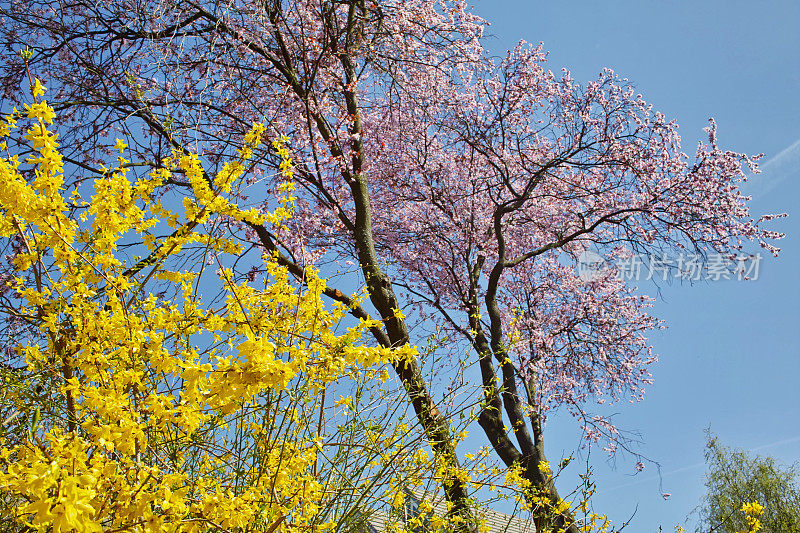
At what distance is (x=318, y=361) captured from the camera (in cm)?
249

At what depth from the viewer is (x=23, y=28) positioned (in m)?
6.03

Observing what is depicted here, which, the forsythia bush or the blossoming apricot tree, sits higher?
the blossoming apricot tree

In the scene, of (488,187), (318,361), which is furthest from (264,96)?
(318,361)

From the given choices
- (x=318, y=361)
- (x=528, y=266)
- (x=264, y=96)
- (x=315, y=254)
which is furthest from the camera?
(x=528, y=266)

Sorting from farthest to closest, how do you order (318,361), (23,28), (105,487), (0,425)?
(23,28) → (0,425) → (318,361) → (105,487)

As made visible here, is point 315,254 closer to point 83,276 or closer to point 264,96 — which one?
point 264,96

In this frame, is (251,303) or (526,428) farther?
(526,428)

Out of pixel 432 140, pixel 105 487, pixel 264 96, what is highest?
pixel 432 140

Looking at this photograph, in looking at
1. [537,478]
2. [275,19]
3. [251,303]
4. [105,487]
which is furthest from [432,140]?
[105,487]

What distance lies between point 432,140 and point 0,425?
7477mm

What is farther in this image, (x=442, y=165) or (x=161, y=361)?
(x=442, y=165)

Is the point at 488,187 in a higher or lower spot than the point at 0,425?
higher

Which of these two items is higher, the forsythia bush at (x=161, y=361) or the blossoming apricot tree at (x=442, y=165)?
the blossoming apricot tree at (x=442, y=165)

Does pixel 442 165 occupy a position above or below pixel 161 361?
above
